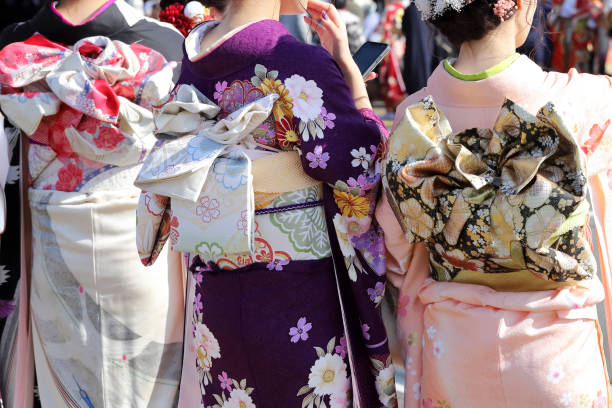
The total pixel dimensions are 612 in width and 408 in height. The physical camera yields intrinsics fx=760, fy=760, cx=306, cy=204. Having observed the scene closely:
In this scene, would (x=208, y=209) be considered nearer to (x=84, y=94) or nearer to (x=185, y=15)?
(x=84, y=94)

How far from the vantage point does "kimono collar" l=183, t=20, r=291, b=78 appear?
1892 mm

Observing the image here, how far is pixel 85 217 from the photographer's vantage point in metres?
2.68

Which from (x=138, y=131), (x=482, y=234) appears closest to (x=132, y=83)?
(x=138, y=131)

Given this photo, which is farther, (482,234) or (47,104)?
(47,104)

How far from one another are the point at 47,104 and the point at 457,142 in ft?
4.86

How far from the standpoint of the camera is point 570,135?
155 cm

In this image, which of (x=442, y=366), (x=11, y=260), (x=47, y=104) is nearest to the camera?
(x=442, y=366)

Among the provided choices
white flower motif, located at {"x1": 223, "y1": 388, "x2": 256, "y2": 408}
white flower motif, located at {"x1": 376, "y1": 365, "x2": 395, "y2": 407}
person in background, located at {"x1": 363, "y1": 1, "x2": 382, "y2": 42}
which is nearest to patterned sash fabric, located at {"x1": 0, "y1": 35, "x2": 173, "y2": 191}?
white flower motif, located at {"x1": 223, "y1": 388, "x2": 256, "y2": 408}

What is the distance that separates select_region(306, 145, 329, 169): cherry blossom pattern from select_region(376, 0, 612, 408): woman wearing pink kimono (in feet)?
0.51

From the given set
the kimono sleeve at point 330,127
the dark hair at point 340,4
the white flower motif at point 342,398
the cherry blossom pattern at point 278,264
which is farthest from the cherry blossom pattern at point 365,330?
the dark hair at point 340,4

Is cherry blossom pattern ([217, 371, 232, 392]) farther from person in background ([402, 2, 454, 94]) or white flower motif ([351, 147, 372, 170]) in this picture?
person in background ([402, 2, 454, 94])

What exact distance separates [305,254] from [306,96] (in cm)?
40

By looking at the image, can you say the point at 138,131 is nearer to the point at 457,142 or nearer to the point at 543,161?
the point at 457,142

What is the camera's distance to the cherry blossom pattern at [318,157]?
1854mm
